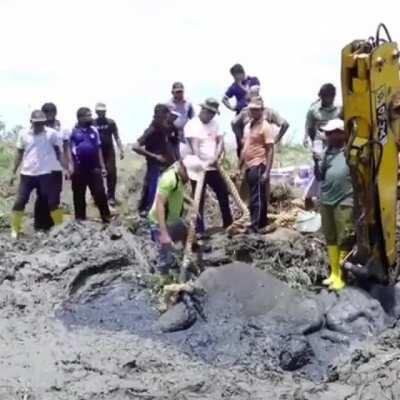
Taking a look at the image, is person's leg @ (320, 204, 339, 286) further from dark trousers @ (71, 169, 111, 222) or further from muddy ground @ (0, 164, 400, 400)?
dark trousers @ (71, 169, 111, 222)

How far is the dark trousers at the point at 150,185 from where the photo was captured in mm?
13312

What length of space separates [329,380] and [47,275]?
11.4 ft

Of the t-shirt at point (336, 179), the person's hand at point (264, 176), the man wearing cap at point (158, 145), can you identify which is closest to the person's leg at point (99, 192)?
the man wearing cap at point (158, 145)

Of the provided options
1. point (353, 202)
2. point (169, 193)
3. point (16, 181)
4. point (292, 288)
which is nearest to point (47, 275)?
point (169, 193)

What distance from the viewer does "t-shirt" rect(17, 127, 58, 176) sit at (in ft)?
43.6

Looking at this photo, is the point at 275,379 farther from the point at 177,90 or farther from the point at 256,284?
the point at 177,90

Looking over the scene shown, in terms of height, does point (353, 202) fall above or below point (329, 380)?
above

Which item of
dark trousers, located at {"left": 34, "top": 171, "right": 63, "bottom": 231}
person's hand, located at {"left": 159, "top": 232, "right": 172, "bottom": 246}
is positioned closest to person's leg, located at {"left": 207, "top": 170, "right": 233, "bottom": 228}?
dark trousers, located at {"left": 34, "top": 171, "right": 63, "bottom": 231}

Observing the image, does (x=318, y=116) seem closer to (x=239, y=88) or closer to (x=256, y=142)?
(x=256, y=142)

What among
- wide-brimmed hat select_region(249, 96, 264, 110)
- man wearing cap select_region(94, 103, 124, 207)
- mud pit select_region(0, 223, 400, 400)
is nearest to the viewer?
mud pit select_region(0, 223, 400, 400)

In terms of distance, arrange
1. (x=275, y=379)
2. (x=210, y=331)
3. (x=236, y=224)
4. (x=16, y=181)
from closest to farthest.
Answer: (x=275, y=379)
(x=210, y=331)
(x=236, y=224)
(x=16, y=181)

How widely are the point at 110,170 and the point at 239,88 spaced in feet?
7.59

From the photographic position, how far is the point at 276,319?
9.73 meters

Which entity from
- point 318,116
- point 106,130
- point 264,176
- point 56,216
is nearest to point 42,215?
point 56,216
